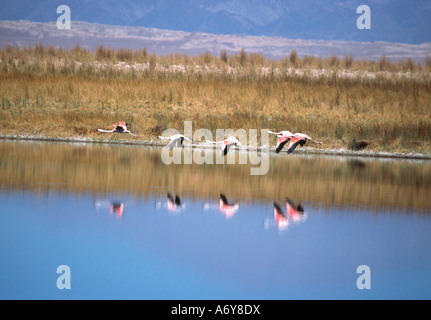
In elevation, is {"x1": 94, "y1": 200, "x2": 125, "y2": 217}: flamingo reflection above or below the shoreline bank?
below

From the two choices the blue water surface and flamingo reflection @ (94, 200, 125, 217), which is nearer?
the blue water surface

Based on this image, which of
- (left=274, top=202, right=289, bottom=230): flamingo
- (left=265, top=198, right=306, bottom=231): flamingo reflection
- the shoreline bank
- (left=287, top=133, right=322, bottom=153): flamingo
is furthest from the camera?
the shoreline bank

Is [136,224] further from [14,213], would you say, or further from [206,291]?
[206,291]

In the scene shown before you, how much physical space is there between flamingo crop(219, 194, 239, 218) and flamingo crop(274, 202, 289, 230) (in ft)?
2.16

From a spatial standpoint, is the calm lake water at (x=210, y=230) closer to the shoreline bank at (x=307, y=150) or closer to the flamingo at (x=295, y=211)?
the flamingo at (x=295, y=211)

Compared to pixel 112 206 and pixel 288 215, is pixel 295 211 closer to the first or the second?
pixel 288 215

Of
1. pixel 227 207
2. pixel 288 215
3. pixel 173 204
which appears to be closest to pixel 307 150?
pixel 227 207

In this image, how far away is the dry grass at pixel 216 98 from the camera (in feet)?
85.0

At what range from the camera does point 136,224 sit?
1063cm

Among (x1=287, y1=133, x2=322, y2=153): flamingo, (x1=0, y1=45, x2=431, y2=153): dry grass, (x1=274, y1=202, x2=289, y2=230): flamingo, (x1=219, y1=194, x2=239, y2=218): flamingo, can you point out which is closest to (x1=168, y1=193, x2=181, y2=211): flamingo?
(x1=219, y1=194, x2=239, y2=218): flamingo

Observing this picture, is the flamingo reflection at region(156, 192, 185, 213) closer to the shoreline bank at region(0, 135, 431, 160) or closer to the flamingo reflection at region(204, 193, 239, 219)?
the flamingo reflection at region(204, 193, 239, 219)

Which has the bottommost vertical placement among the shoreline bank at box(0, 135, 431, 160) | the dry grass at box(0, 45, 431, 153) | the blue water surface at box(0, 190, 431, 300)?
the blue water surface at box(0, 190, 431, 300)

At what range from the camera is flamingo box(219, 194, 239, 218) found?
12.0 meters

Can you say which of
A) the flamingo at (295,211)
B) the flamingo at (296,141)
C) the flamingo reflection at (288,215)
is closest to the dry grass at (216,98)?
the flamingo at (296,141)
